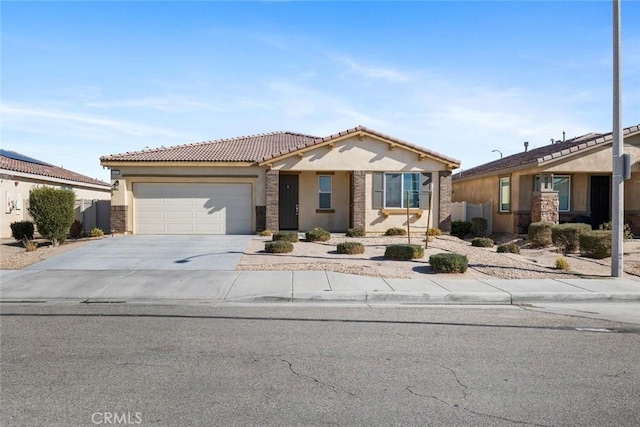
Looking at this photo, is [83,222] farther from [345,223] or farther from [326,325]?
[326,325]

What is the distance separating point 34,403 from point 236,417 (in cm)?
198

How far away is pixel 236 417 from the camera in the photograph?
4449 mm

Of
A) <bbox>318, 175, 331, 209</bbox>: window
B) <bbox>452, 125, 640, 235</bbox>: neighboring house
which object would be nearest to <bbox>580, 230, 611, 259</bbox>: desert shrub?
<bbox>452, 125, 640, 235</bbox>: neighboring house

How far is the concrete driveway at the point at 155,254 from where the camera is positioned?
14.3 metres

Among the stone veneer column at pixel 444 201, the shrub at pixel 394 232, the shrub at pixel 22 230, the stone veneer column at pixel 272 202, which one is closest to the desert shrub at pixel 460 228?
the stone veneer column at pixel 444 201

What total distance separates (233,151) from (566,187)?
1562cm

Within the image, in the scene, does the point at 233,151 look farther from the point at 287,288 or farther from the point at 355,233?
the point at 287,288

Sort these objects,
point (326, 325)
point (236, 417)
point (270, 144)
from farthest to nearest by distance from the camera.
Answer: point (270, 144) → point (326, 325) → point (236, 417)

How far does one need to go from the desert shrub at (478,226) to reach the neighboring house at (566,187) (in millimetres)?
964

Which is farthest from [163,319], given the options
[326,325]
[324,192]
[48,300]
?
[324,192]

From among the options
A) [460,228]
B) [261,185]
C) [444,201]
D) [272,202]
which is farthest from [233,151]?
[460,228]

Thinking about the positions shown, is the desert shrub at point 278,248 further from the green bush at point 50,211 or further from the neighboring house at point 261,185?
the green bush at point 50,211

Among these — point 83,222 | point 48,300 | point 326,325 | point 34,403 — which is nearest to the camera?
point 34,403

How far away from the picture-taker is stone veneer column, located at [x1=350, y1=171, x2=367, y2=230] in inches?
844
